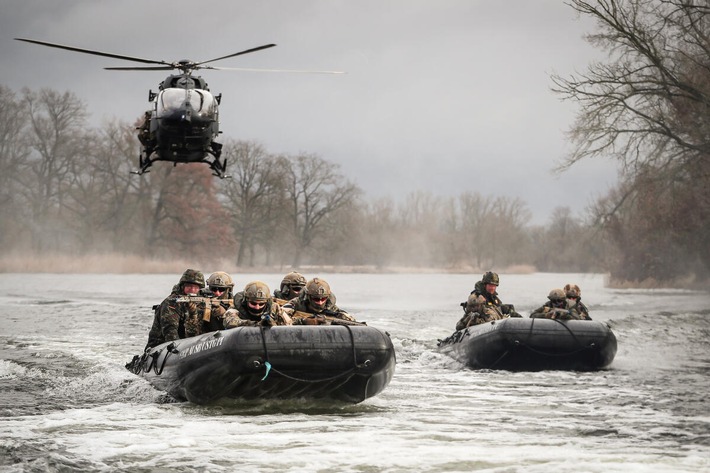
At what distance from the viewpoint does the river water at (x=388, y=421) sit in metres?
9.48

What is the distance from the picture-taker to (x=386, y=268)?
82.4 meters

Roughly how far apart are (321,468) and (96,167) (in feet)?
188

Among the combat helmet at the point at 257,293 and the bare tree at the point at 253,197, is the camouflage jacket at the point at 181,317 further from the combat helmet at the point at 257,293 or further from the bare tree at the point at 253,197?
the bare tree at the point at 253,197

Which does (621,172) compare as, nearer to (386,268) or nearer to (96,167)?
(96,167)

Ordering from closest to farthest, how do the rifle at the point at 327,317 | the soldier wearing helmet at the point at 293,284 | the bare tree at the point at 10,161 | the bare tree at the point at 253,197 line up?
the rifle at the point at 327,317
the soldier wearing helmet at the point at 293,284
the bare tree at the point at 10,161
the bare tree at the point at 253,197

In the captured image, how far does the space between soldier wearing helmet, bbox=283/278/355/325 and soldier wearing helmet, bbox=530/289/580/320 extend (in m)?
5.88

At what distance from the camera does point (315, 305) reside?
42.2 feet

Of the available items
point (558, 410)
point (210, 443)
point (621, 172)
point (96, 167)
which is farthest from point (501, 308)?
point (96, 167)

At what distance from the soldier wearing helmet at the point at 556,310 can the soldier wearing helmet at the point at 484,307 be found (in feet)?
2.60

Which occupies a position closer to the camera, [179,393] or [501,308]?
[179,393]

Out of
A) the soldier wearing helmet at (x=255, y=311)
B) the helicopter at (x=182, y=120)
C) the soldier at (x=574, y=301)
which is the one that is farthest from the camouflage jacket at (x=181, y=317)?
the helicopter at (x=182, y=120)

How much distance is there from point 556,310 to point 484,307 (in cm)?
169

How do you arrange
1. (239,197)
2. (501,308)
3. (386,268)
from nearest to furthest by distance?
(501,308) < (239,197) < (386,268)

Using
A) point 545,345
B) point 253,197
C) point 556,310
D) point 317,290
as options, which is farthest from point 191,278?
point 253,197
